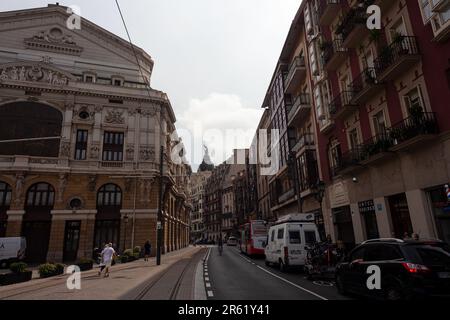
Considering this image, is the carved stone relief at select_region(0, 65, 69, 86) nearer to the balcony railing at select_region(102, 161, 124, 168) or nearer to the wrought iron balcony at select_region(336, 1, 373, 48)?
the balcony railing at select_region(102, 161, 124, 168)

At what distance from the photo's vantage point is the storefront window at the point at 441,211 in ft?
36.3

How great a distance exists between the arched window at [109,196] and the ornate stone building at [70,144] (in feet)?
0.36

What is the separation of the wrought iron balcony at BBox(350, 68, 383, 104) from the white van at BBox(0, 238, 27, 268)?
2925 cm

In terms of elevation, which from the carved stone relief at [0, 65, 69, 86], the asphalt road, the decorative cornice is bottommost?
the asphalt road

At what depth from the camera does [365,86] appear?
51.5ft

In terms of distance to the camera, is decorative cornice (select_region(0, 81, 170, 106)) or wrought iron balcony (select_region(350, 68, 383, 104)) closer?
wrought iron balcony (select_region(350, 68, 383, 104))

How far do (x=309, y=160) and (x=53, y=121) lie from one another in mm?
28523

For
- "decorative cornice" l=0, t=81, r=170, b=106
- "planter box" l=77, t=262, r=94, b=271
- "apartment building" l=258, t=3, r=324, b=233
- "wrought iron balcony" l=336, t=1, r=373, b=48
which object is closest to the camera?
"wrought iron balcony" l=336, t=1, r=373, b=48

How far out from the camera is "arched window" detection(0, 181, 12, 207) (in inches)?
1143

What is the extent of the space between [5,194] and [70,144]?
26.3ft

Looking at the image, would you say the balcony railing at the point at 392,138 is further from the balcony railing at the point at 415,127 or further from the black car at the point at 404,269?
the black car at the point at 404,269

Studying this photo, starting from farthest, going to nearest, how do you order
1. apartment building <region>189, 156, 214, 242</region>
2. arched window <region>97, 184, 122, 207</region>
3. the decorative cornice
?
1. apartment building <region>189, 156, 214, 242</region>
2. arched window <region>97, 184, 122, 207</region>
3. the decorative cornice

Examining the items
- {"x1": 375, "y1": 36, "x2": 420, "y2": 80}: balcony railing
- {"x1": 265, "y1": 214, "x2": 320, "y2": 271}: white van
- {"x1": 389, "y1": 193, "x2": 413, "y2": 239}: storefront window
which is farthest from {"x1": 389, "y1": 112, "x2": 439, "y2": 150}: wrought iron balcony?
{"x1": 265, "y1": 214, "x2": 320, "y2": 271}: white van
